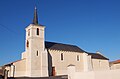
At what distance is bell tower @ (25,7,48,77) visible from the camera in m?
33.8

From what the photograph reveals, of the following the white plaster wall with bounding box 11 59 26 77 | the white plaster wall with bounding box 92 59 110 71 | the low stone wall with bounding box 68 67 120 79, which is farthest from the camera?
the white plaster wall with bounding box 92 59 110 71

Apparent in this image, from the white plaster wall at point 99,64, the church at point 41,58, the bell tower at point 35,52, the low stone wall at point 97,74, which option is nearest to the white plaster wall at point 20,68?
the church at point 41,58

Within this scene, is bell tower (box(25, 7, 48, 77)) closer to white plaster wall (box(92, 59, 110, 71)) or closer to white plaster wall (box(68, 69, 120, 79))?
white plaster wall (box(92, 59, 110, 71))

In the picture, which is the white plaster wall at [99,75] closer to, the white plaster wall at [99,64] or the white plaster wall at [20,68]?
the white plaster wall at [20,68]

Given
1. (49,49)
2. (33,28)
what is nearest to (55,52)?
(49,49)

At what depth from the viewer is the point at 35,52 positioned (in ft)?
114

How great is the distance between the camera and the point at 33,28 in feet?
118

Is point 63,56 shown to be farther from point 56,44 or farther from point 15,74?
point 15,74

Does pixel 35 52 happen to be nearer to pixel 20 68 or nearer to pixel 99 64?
pixel 20 68

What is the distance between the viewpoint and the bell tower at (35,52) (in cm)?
3384

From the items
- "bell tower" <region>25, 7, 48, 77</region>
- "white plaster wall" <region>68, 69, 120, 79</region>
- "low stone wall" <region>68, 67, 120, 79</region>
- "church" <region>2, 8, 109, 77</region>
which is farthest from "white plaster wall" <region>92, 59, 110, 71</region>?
"white plaster wall" <region>68, 69, 120, 79</region>

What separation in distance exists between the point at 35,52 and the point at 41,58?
169cm

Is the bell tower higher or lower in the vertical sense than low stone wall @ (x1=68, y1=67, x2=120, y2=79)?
higher

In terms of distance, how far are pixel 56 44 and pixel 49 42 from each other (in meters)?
1.71
